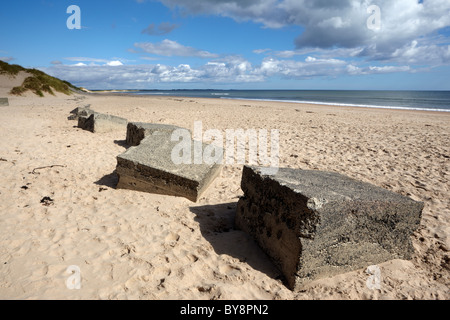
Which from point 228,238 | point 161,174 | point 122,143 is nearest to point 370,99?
→ point 122,143

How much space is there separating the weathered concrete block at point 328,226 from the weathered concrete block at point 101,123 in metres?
6.77

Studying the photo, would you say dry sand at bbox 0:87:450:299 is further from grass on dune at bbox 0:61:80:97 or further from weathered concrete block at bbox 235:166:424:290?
grass on dune at bbox 0:61:80:97

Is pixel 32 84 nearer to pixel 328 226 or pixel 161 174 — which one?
pixel 161 174

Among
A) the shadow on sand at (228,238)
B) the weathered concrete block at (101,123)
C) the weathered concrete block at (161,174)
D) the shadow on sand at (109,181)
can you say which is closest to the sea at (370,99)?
the weathered concrete block at (101,123)

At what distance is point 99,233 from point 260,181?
1958mm

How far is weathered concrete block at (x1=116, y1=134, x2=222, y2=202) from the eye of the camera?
3.82 m

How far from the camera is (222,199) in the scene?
161 inches

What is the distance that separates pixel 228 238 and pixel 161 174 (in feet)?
4.91

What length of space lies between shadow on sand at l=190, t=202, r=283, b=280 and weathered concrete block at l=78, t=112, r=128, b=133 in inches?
226

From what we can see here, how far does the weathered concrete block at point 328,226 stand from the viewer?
87.9 inches

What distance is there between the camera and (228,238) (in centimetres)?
300
